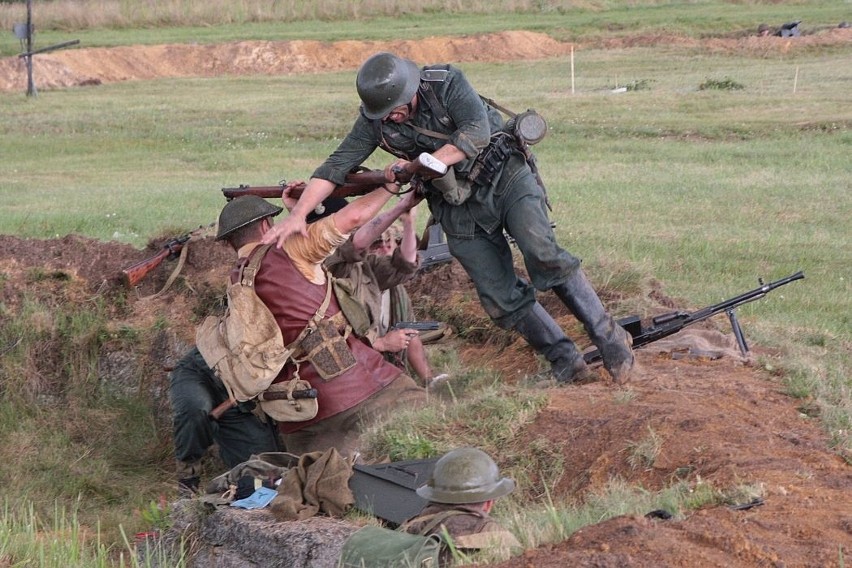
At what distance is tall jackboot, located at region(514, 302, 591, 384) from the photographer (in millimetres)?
7602

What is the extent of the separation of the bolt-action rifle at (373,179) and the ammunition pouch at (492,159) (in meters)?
0.30

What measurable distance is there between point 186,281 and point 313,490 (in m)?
4.99

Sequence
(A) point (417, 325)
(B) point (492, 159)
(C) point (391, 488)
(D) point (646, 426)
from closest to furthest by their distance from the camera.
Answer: (C) point (391, 488) < (D) point (646, 426) < (B) point (492, 159) < (A) point (417, 325)

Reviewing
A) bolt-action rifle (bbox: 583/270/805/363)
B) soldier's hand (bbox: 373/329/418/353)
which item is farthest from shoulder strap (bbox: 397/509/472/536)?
soldier's hand (bbox: 373/329/418/353)

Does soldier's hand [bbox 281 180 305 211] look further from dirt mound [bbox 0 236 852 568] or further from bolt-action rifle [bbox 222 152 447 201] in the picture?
dirt mound [bbox 0 236 852 568]

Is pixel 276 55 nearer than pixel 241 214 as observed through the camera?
No

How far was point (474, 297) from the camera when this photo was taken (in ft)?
33.1

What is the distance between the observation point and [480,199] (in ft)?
23.9

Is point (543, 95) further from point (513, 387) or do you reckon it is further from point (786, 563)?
point (786, 563)

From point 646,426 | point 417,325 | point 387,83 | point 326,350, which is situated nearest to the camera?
point 646,426

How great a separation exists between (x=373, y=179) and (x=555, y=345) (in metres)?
1.51

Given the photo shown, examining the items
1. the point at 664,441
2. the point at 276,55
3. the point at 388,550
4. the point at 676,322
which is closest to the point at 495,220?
the point at 676,322

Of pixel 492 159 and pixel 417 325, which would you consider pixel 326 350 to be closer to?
pixel 417 325

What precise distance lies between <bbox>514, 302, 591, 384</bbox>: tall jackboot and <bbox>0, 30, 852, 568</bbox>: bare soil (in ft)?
0.63
